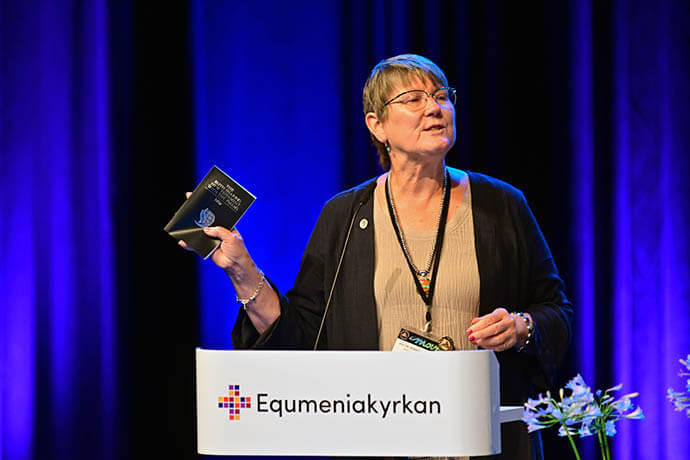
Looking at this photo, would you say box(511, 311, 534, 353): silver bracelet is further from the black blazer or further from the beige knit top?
the beige knit top

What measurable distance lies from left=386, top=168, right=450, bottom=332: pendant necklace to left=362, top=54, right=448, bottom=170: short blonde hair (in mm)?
230

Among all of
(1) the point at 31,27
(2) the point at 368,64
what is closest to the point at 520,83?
(2) the point at 368,64

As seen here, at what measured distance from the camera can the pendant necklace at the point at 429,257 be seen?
203cm

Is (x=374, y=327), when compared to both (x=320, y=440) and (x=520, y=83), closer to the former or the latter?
(x=320, y=440)

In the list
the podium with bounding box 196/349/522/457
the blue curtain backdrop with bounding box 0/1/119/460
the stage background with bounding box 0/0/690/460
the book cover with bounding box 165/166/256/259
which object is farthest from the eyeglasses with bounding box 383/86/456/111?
the blue curtain backdrop with bounding box 0/1/119/460

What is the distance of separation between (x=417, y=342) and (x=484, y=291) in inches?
10.4

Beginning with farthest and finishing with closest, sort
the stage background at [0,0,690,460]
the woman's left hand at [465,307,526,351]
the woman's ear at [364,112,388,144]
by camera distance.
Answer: the stage background at [0,0,690,460] < the woman's ear at [364,112,388,144] < the woman's left hand at [465,307,526,351]

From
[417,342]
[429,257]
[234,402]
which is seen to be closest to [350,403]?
[234,402]

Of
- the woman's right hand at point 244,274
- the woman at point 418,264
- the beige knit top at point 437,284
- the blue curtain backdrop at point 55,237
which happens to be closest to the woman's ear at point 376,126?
the woman at point 418,264

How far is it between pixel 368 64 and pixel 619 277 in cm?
129

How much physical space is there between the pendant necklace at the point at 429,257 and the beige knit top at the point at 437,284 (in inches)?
0.4

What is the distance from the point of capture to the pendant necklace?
2027 mm

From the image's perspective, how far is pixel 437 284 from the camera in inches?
80.1

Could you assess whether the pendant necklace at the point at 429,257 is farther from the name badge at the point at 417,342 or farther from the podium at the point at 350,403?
the podium at the point at 350,403
